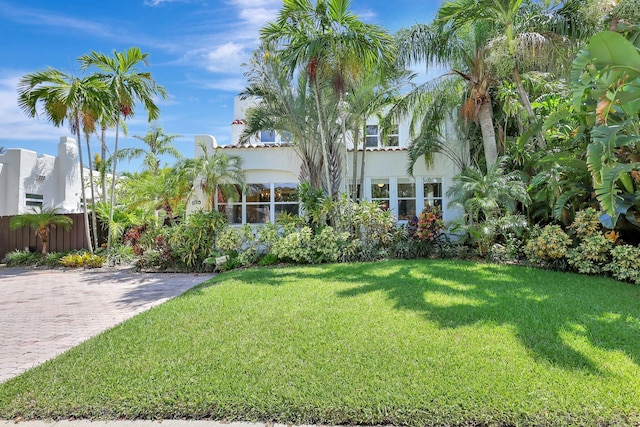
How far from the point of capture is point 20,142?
59.9 feet

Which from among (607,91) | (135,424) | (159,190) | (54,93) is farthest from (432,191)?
(54,93)

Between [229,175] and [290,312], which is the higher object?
[229,175]

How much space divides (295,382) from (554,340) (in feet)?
11.1

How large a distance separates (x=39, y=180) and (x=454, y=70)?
848 inches

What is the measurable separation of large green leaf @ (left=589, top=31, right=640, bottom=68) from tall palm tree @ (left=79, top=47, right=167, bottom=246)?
1415 centimetres

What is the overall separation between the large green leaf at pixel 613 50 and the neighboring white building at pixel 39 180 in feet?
66.7

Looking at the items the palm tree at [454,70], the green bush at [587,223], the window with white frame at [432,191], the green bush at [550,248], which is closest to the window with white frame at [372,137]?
the window with white frame at [432,191]

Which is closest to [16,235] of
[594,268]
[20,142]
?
[20,142]

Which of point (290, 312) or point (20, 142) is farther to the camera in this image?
point (20, 142)

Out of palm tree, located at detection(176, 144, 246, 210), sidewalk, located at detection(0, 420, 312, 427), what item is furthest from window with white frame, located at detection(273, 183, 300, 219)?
sidewalk, located at detection(0, 420, 312, 427)

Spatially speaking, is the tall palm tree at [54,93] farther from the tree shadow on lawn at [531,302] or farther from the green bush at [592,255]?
the green bush at [592,255]

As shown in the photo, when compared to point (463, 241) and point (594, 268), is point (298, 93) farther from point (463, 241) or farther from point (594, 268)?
point (594, 268)

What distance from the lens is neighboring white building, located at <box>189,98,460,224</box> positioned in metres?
14.8

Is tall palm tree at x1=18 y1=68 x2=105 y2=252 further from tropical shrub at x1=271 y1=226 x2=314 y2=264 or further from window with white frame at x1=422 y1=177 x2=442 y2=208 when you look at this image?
window with white frame at x1=422 y1=177 x2=442 y2=208
